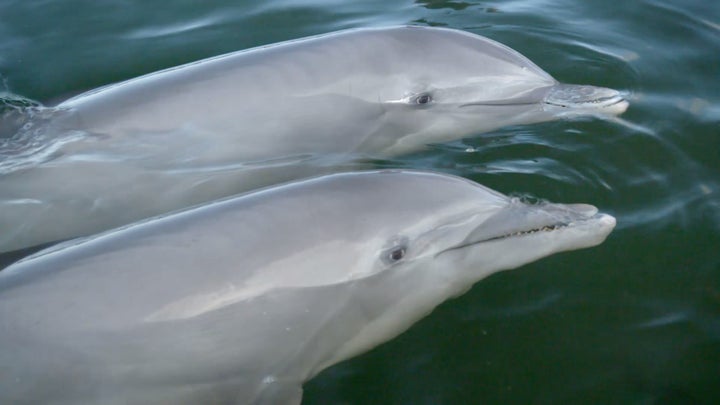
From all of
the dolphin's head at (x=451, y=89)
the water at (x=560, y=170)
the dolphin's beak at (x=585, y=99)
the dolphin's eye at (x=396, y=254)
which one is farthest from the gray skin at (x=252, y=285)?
the dolphin's beak at (x=585, y=99)

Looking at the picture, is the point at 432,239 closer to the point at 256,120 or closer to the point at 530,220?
the point at 530,220

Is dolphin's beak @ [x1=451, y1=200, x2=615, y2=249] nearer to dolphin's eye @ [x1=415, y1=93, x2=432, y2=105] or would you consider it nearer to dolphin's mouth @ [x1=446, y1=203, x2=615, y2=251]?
dolphin's mouth @ [x1=446, y1=203, x2=615, y2=251]

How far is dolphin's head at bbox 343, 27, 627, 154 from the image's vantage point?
260 inches

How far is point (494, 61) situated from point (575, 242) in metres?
2.12

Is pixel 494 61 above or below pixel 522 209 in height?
above

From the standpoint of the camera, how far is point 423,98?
6684mm

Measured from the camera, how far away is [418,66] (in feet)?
21.6

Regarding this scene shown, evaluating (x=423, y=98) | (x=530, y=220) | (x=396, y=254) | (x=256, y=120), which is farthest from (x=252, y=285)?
(x=423, y=98)

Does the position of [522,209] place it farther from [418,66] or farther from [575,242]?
[418,66]

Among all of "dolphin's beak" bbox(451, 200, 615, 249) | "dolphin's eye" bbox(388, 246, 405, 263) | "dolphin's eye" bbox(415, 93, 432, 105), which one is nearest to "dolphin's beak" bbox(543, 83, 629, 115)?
"dolphin's eye" bbox(415, 93, 432, 105)

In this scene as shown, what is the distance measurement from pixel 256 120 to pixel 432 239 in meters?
2.17

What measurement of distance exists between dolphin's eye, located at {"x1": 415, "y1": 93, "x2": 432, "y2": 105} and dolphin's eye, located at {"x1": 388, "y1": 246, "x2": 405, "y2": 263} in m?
2.30

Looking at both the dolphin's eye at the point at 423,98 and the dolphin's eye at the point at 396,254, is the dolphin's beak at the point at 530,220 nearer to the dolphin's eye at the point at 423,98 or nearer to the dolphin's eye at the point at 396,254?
the dolphin's eye at the point at 396,254

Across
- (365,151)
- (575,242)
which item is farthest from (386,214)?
(365,151)
